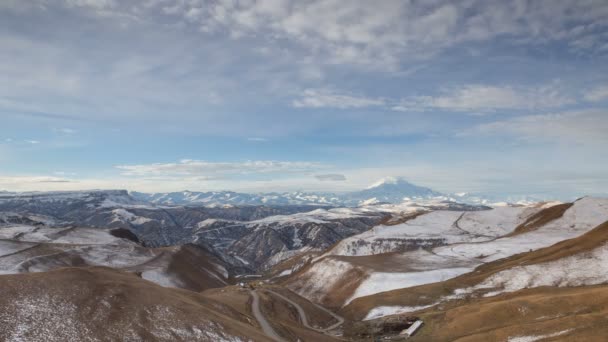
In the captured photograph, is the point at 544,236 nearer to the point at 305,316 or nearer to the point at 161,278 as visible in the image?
the point at 305,316

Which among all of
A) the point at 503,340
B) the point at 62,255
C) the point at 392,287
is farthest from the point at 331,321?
the point at 62,255

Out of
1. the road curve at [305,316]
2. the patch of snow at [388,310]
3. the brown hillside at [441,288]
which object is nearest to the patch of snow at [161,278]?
the road curve at [305,316]

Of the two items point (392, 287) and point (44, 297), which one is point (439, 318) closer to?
point (392, 287)

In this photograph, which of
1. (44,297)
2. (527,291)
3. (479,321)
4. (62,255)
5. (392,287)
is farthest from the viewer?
(62,255)

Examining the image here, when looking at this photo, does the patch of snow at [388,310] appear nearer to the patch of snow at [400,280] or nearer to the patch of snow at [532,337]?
the patch of snow at [400,280]

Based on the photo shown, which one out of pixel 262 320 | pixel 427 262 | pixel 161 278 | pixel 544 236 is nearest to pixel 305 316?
pixel 262 320

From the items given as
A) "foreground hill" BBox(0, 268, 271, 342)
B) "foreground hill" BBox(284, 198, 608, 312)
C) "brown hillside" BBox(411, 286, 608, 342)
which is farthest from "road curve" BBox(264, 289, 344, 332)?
"foreground hill" BBox(0, 268, 271, 342)

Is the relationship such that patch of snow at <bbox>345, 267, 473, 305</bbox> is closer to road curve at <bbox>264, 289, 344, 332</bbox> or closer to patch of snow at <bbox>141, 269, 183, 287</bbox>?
road curve at <bbox>264, 289, 344, 332</bbox>

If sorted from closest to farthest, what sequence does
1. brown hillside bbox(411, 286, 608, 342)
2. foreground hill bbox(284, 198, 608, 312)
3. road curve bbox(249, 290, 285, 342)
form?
brown hillside bbox(411, 286, 608, 342) → road curve bbox(249, 290, 285, 342) → foreground hill bbox(284, 198, 608, 312)
